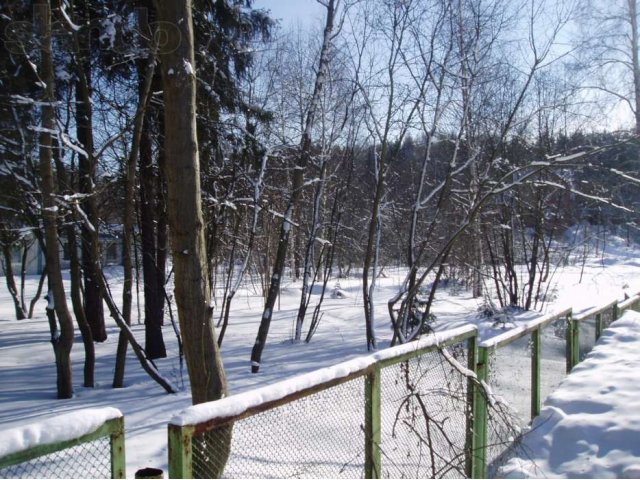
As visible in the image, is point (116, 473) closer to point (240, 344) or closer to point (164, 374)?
point (164, 374)

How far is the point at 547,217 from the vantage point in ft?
44.4

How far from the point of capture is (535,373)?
15.8 ft

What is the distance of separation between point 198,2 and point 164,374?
595cm

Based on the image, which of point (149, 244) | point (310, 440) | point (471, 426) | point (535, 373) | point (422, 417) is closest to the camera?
point (310, 440)

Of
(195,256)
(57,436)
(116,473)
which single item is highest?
(195,256)

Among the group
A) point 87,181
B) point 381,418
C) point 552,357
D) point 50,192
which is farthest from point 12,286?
point 381,418

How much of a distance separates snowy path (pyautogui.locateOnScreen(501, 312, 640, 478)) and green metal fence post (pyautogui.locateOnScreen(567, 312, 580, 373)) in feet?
1.07

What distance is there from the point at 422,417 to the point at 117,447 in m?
2.26

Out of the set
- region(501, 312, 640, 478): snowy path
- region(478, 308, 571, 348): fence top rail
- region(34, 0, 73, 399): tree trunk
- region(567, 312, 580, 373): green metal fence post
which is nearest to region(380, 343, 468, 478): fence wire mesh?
region(478, 308, 571, 348): fence top rail

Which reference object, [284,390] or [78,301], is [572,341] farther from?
[78,301]

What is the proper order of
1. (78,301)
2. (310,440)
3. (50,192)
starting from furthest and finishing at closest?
(78,301)
(50,192)
(310,440)

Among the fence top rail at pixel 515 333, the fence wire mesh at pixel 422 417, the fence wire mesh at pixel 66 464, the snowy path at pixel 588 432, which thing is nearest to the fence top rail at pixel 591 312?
the snowy path at pixel 588 432

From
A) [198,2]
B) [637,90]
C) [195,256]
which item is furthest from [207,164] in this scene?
[637,90]

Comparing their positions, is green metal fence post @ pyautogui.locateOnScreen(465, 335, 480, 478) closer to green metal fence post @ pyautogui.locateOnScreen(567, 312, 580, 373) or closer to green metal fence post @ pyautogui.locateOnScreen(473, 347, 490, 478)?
green metal fence post @ pyautogui.locateOnScreen(473, 347, 490, 478)
